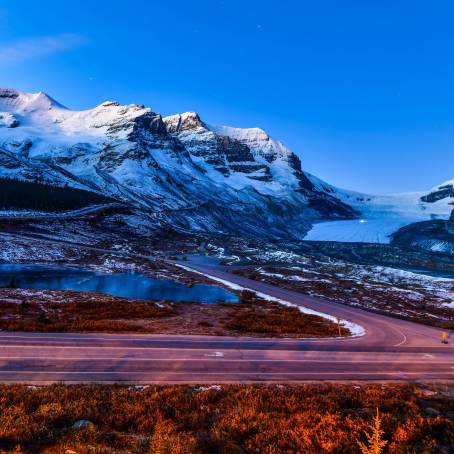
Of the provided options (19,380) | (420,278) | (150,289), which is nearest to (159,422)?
(19,380)

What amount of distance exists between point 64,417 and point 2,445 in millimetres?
2210

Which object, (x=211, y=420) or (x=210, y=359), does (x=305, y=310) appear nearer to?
(x=210, y=359)

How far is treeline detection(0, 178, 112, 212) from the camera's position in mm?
114750

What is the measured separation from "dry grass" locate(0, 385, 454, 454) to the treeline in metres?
112

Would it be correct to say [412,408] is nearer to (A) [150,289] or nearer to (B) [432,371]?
(B) [432,371]

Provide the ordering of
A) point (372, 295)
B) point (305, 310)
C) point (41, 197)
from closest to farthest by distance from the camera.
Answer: point (305, 310) → point (372, 295) → point (41, 197)

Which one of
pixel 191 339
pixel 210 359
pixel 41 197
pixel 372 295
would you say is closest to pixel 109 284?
pixel 191 339

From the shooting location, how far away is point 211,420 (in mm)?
12258

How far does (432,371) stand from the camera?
21.6 meters

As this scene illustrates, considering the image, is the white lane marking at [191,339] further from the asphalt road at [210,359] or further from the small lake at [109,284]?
the small lake at [109,284]

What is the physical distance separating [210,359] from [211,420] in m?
7.45

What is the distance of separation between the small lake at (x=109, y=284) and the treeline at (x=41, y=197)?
57.3 m

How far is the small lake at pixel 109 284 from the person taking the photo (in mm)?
49281

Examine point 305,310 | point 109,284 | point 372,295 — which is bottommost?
point 109,284
